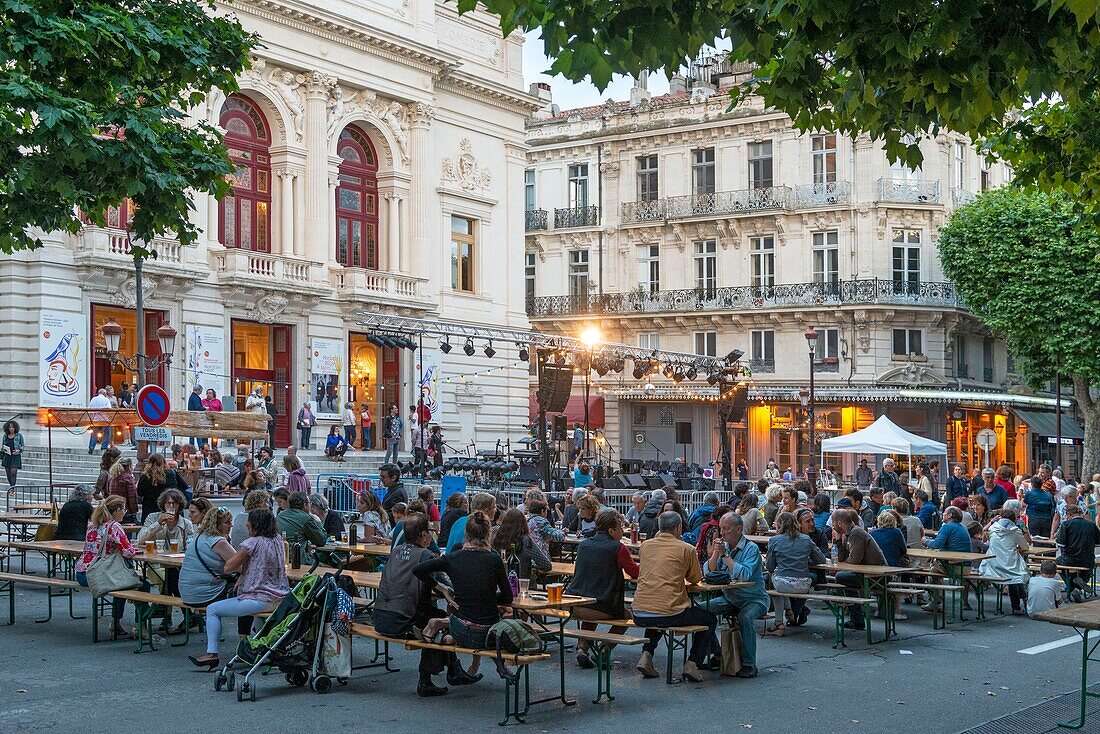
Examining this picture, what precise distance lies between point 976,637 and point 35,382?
2432cm

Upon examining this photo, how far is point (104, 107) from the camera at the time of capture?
1359 centimetres

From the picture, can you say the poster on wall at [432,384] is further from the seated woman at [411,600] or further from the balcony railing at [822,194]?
the seated woman at [411,600]

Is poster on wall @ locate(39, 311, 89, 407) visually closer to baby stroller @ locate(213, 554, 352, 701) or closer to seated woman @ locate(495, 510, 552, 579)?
seated woman @ locate(495, 510, 552, 579)

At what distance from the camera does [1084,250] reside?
41.2 m

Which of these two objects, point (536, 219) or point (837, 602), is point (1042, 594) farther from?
point (536, 219)

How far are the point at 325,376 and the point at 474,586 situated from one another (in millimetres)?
28363

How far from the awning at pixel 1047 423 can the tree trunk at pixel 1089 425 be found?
3.88m

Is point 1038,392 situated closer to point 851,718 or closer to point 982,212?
point 982,212

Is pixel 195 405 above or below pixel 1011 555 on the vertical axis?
above

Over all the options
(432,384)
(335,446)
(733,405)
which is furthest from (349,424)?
(733,405)

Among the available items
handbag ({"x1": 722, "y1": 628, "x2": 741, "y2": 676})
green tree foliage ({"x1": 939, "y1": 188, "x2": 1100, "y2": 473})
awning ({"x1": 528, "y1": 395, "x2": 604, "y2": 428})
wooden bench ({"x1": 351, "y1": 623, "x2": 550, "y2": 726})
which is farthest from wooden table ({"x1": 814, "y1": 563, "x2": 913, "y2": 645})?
awning ({"x1": 528, "y1": 395, "x2": 604, "y2": 428})

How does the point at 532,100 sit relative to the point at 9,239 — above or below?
above

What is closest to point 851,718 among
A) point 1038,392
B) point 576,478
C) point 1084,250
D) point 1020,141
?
point 1020,141

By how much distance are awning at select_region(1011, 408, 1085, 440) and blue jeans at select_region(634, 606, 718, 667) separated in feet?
133
